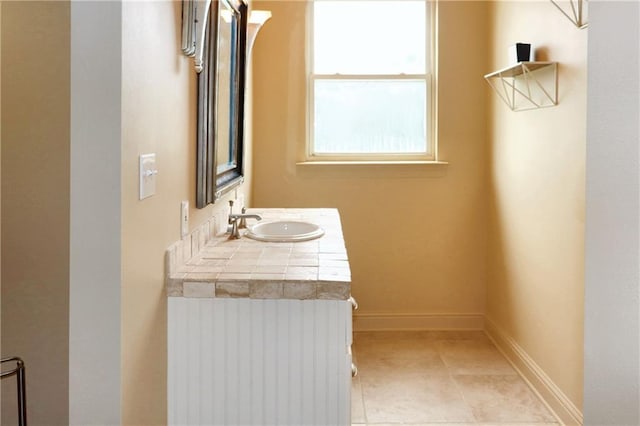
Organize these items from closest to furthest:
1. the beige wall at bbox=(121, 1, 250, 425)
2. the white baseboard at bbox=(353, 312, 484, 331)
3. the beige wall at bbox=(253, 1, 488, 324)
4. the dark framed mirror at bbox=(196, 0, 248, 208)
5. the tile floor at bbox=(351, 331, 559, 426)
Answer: the beige wall at bbox=(121, 1, 250, 425), the dark framed mirror at bbox=(196, 0, 248, 208), the tile floor at bbox=(351, 331, 559, 426), the beige wall at bbox=(253, 1, 488, 324), the white baseboard at bbox=(353, 312, 484, 331)

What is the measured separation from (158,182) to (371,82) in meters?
2.57

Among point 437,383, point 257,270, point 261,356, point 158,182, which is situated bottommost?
point 437,383

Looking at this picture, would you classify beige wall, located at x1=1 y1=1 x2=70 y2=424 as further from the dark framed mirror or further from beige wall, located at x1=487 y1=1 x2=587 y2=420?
beige wall, located at x1=487 y1=1 x2=587 y2=420

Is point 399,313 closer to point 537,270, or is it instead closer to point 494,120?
point 537,270

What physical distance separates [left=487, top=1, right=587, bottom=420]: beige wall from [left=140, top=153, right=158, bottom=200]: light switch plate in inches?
70.7

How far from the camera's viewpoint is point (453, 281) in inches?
148

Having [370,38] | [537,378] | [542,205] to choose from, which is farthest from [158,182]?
[370,38]

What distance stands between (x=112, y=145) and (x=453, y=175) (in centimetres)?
286

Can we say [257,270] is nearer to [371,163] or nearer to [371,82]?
[371,163]

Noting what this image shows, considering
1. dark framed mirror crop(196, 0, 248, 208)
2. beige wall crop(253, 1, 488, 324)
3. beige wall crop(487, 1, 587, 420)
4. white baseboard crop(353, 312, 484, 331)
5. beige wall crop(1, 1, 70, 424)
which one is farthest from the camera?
white baseboard crop(353, 312, 484, 331)

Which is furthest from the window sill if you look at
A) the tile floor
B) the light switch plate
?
the light switch plate

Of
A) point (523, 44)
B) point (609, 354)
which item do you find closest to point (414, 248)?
point (523, 44)

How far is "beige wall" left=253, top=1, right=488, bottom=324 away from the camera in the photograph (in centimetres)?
367

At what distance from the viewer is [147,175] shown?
1.35m
